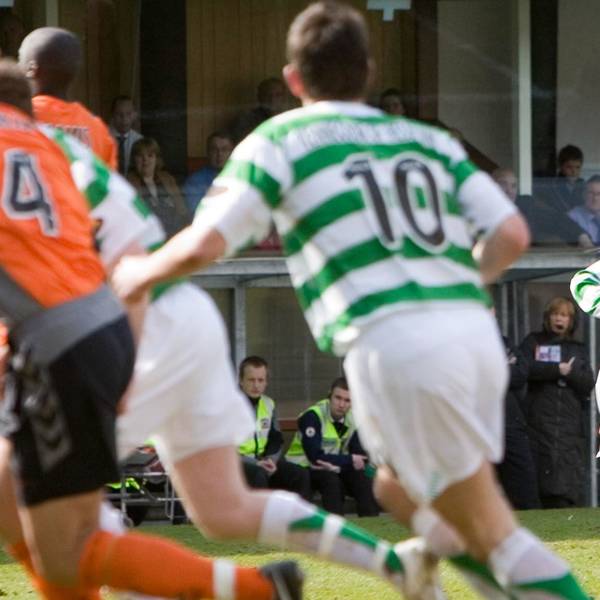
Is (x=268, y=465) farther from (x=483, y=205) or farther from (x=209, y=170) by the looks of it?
(x=483, y=205)

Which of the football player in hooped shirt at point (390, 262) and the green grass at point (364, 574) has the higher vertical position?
the football player in hooped shirt at point (390, 262)

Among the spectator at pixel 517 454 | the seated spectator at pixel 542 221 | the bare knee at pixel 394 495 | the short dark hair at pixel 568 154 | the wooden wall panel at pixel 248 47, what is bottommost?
the spectator at pixel 517 454

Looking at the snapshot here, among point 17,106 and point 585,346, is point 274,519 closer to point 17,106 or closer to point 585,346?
point 17,106

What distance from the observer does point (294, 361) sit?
1597 centimetres

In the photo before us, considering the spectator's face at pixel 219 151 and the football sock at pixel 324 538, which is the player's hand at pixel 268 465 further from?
the football sock at pixel 324 538

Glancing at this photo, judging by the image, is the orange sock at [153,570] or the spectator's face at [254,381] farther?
the spectator's face at [254,381]

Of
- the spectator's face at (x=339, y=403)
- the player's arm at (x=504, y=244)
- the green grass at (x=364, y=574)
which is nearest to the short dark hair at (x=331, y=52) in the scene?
the player's arm at (x=504, y=244)

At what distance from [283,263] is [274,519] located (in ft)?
29.7

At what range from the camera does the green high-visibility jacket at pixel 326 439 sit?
551 inches

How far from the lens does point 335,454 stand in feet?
45.8

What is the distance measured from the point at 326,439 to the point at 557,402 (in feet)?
6.03

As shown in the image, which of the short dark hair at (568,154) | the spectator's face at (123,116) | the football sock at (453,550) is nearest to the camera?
the football sock at (453,550)

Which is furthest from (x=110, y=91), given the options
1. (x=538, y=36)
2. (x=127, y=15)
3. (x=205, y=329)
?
(x=205, y=329)

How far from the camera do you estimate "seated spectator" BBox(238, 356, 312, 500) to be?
537 inches
